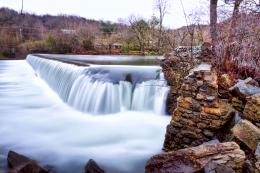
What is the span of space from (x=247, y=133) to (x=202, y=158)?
3.05 feet

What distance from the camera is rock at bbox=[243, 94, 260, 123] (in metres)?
5.80

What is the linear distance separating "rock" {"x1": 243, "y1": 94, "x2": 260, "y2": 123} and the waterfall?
3635mm

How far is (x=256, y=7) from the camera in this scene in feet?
26.4

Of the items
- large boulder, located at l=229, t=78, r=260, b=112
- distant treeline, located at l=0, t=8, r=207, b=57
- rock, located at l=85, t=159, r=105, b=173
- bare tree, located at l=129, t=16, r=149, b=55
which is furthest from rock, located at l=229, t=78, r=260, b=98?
distant treeline, located at l=0, t=8, r=207, b=57

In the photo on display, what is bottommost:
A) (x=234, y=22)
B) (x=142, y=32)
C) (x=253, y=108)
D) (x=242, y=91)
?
(x=253, y=108)

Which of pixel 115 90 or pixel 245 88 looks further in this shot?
pixel 115 90

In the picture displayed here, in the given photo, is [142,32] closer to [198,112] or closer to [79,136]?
[79,136]

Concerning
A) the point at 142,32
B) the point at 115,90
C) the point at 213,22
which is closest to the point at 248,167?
the point at 213,22

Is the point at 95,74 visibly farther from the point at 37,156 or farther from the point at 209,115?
the point at 209,115

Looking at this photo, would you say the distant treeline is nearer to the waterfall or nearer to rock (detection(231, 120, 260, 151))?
the waterfall

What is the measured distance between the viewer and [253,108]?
586 centimetres

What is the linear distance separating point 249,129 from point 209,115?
38.9 inches

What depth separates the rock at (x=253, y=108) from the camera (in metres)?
5.80

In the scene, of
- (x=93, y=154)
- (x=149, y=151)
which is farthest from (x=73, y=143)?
(x=149, y=151)
